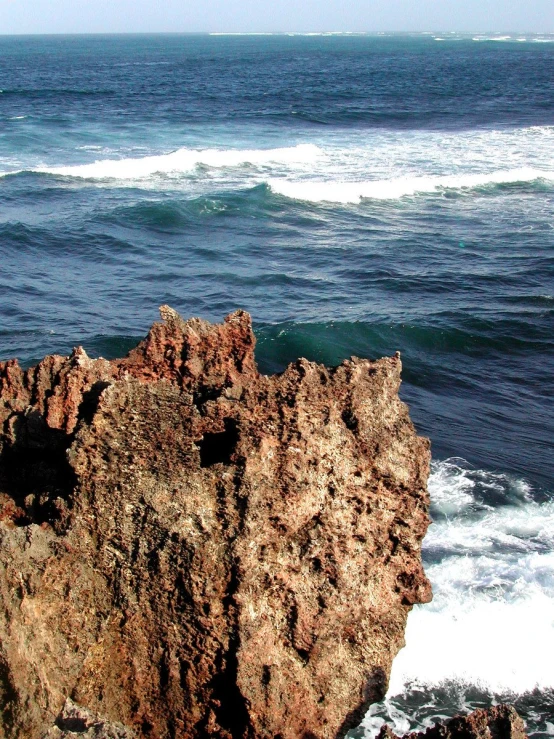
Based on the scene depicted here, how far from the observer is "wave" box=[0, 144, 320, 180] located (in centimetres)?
4109

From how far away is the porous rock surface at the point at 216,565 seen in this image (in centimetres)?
592

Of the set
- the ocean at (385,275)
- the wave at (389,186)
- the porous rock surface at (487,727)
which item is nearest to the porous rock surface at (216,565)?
the porous rock surface at (487,727)

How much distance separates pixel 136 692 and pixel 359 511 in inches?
85.3

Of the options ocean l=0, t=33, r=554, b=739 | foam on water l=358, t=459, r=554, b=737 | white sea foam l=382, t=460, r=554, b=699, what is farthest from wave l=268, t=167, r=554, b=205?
foam on water l=358, t=459, r=554, b=737

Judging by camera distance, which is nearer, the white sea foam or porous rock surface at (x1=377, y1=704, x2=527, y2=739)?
porous rock surface at (x1=377, y1=704, x2=527, y2=739)

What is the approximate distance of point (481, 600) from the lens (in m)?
11.3

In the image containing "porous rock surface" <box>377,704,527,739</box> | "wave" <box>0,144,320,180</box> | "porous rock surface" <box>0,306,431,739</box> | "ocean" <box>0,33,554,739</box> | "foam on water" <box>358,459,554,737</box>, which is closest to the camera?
"porous rock surface" <box>377,704,527,739</box>

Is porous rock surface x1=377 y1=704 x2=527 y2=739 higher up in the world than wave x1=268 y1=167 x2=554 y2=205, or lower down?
lower down

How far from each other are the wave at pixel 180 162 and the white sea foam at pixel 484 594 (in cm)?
3100

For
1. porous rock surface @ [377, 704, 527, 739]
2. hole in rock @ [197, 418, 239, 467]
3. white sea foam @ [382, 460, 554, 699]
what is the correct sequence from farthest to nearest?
white sea foam @ [382, 460, 554, 699]
hole in rock @ [197, 418, 239, 467]
porous rock surface @ [377, 704, 527, 739]

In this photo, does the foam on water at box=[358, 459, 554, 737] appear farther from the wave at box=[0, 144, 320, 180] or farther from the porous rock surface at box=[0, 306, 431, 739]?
the wave at box=[0, 144, 320, 180]

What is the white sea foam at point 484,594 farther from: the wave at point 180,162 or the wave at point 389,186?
the wave at point 180,162

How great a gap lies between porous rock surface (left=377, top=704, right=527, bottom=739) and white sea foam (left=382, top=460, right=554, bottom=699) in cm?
391

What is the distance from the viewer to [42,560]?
230 inches
